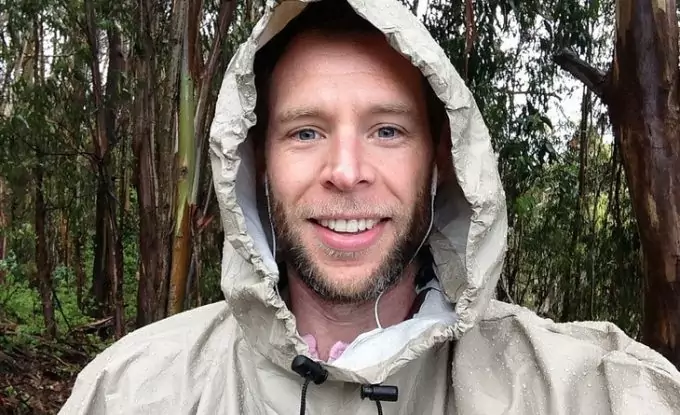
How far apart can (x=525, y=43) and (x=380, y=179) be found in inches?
181

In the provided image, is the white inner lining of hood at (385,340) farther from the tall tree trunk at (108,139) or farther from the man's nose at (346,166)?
the tall tree trunk at (108,139)

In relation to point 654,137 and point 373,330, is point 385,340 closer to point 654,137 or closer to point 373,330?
point 373,330

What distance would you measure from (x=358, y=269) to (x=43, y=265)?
7.11 m

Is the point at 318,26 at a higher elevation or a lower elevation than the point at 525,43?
lower

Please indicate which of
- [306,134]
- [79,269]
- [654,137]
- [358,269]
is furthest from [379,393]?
[79,269]

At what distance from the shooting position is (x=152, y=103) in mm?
3738

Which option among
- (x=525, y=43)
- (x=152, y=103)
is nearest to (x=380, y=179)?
(x=152, y=103)

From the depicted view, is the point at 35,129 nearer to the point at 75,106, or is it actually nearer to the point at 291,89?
the point at 75,106

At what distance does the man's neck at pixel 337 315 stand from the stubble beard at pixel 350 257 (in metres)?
0.03

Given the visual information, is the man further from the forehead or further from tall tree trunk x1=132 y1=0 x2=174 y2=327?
tall tree trunk x1=132 y1=0 x2=174 y2=327

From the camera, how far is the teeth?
1.51 meters

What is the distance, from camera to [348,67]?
5.06ft

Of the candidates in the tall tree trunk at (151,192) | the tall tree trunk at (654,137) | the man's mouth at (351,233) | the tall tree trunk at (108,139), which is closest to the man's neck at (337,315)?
the man's mouth at (351,233)

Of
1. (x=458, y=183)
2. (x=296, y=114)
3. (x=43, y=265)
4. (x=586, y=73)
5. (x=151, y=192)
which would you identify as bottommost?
(x=43, y=265)
